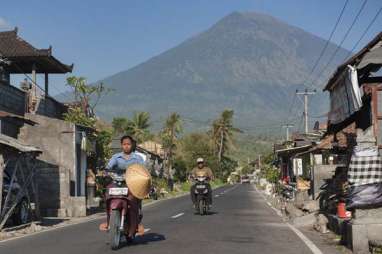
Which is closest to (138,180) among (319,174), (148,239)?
(148,239)

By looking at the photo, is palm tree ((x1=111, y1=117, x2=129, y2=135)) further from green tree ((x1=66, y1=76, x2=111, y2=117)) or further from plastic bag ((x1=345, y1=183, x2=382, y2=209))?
plastic bag ((x1=345, y1=183, x2=382, y2=209))

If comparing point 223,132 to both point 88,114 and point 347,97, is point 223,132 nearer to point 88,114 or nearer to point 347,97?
point 88,114

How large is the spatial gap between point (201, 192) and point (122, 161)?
9050mm

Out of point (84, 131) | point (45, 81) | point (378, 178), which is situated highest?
point (45, 81)

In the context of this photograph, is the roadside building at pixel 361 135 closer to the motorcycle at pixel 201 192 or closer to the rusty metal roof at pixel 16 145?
the motorcycle at pixel 201 192

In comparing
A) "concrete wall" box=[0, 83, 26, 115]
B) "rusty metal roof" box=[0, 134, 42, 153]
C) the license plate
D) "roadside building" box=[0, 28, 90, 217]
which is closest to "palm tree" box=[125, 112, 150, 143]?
"roadside building" box=[0, 28, 90, 217]

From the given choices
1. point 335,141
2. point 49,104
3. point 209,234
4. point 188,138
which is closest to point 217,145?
point 188,138

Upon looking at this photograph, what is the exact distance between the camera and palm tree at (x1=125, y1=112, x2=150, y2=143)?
80.6 meters

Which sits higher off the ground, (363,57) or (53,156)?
(363,57)

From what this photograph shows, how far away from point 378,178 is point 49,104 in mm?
20891

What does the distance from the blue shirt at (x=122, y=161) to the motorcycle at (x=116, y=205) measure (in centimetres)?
24

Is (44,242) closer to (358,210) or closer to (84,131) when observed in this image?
(358,210)

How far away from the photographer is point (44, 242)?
483 inches

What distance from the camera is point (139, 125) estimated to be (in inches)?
3228
